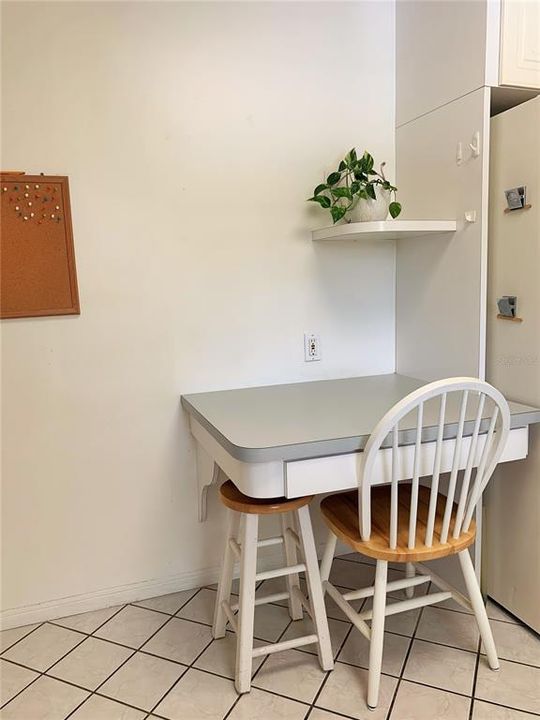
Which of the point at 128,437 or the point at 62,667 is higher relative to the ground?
the point at 128,437

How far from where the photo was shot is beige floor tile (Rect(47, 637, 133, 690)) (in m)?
1.76

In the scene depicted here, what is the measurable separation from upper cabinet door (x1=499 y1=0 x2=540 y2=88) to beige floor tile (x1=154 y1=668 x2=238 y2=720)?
2033 mm

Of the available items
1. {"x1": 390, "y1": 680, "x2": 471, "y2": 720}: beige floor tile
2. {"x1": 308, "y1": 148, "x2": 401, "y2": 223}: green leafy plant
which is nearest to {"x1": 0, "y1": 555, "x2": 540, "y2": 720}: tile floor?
{"x1": 390, "y1": 680, "x2": 471, "y2": 720}: beige floor tile

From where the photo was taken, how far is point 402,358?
2.38m

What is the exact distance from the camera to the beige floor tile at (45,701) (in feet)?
5.33

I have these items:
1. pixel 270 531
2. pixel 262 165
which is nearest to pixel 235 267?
pixel 262 165

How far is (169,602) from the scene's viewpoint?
2158 mm

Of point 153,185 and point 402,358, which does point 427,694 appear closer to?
point 402,358

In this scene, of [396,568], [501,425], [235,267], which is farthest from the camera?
[396,568]

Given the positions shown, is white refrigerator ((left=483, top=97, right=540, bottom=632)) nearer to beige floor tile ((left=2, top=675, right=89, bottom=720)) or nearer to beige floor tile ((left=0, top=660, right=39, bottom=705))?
beige floor tile ((left=2, top=675, right=89, bottom=720))

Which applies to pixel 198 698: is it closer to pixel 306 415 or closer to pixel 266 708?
pixel 266 708

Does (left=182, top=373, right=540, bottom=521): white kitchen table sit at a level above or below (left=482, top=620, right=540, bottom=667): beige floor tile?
above

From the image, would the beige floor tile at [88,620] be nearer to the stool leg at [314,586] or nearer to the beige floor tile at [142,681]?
the beige floor tile at [142,681]

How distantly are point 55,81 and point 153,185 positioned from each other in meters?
0.43
